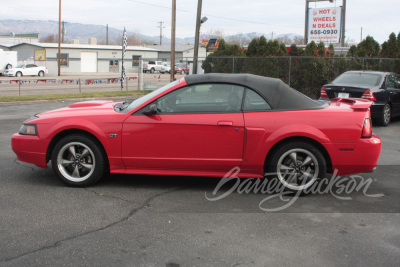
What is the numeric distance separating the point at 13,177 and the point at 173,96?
8.51 feet

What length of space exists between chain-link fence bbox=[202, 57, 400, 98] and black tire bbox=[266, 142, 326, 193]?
14.9 metres

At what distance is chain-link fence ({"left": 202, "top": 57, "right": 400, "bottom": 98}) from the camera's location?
1978cm

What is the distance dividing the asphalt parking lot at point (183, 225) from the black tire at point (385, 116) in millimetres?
6203

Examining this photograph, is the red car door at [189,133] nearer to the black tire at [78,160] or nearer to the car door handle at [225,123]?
the car door handle at [225,123]

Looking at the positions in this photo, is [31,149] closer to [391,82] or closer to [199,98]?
[199,98]

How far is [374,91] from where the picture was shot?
12047 millimetres

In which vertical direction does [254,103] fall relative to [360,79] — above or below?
below

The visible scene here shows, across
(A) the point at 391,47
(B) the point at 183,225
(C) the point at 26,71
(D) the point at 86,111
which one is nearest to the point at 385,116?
(D) the point at 86,111

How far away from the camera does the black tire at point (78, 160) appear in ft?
19.1

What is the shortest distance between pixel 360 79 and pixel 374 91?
2.27ft

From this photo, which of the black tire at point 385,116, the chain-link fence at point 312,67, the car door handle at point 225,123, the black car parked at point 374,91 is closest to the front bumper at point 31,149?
the car door handle at point 225,123

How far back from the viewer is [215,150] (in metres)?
5.65

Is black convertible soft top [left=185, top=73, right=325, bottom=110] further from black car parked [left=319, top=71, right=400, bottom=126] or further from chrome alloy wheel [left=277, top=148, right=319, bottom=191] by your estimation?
black car parked [left=319, top=71, right=400, bottom=126]

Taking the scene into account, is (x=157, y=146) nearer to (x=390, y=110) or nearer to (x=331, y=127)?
(x=331, y=127)
